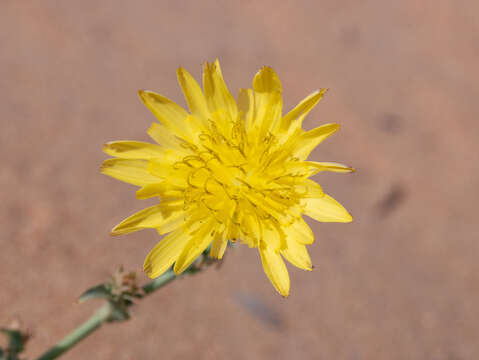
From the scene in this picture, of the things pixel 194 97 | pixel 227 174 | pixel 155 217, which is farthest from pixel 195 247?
pixel 194 97

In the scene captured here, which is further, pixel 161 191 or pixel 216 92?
pixel 216 92

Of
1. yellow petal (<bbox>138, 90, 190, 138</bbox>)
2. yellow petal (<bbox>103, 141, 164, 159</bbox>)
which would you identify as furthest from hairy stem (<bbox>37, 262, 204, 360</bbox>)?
yellow petal (<bbox>138, 90, 190, 138</bbox>)

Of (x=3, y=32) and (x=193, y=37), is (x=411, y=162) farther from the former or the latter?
(x=3, y=32)

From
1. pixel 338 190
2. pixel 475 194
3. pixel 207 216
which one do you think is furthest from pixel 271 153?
pixel 475 194

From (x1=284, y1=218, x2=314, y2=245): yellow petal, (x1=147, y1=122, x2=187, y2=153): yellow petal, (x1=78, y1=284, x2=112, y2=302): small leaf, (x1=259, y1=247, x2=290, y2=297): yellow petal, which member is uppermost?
(x1=147, y1=122, x2=187, y2=153): yellow petal

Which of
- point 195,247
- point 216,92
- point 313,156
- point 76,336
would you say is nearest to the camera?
point 195,247

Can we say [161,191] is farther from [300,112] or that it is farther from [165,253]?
[300,112]

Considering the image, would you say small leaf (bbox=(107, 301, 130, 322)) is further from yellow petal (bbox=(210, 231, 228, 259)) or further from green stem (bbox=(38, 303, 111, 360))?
yellow petal (bbox=(210, 231, 228, 259))
